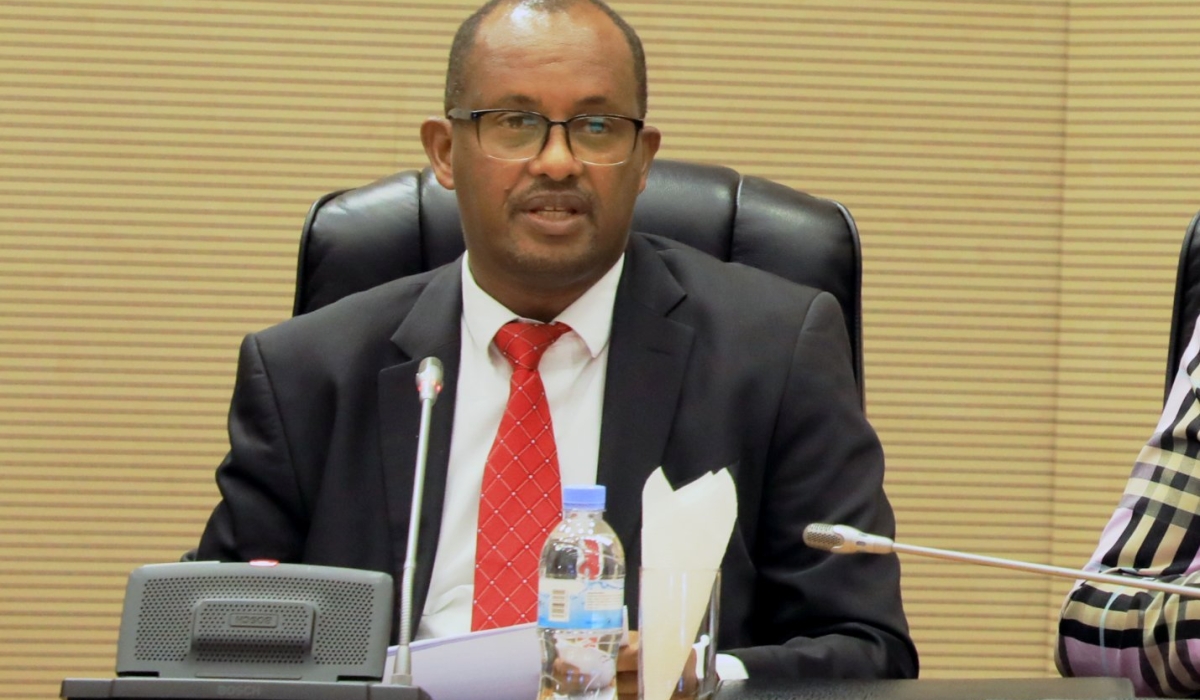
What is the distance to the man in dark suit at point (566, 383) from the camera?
74.1 inches

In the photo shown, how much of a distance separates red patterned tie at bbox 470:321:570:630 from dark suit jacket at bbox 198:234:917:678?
77 millimetres

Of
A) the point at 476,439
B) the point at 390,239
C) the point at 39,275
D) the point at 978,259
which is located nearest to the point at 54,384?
the point at 39,275

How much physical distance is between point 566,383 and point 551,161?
284 mm

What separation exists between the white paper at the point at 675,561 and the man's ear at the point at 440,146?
2.96 feet

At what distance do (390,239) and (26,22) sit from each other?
1373 mm

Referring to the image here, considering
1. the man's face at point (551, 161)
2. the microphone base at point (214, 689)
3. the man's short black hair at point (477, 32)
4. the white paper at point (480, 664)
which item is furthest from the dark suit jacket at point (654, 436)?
the microphone base at point (214, 689)

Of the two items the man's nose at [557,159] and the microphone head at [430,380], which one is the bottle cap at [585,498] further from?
the man's nose at [557,159]

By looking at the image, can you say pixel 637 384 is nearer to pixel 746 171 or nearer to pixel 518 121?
pixel 518 121

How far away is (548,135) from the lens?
1.93m

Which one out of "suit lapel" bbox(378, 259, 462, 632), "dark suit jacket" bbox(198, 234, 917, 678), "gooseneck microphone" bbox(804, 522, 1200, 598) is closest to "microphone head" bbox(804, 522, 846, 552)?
"gooseneck microphone" bbox(804, 522, 1200, 598)

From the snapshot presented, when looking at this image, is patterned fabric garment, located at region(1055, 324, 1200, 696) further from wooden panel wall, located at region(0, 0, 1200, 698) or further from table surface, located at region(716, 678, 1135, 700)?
wooden panel wall, located at region(0, 0, 1200, 698)

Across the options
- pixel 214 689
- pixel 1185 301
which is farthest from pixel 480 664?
pixel 1185 301

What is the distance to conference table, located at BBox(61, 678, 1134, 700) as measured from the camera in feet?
3.52

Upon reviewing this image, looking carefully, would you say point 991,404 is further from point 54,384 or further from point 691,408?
point 54,384
